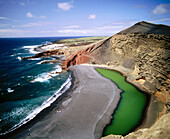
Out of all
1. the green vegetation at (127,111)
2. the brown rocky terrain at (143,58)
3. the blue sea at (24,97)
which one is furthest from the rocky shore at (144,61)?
the blue sea at (24,97)

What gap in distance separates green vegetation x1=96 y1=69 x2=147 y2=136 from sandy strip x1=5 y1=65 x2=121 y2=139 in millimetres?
790

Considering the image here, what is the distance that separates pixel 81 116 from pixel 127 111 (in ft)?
20.7

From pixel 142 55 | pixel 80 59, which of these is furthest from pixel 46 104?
pixel 80 59

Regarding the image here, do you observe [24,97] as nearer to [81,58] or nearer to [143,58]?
[81,58]

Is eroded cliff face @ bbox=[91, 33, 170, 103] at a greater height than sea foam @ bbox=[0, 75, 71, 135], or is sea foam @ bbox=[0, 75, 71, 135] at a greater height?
eroded cliff face @ bbox=[91, 33, 170, 103]

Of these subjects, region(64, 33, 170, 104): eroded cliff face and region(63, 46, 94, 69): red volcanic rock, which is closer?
region(64, 33, 170, 104): eroded cliff face

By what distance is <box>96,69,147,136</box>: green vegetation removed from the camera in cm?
1100

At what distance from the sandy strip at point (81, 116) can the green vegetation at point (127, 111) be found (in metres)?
0.79

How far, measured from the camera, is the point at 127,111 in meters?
13.5

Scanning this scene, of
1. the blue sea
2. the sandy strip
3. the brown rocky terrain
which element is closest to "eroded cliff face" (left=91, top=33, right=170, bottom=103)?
the brown rocky terrain

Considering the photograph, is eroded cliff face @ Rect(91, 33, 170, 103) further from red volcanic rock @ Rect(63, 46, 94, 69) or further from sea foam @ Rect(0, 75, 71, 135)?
sea foam @ Rect(0, 75, 71, 135)

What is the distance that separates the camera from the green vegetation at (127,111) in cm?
1100

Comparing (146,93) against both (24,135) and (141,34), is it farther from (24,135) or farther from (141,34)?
(24,135)

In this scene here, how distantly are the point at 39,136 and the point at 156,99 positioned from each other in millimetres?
16443
